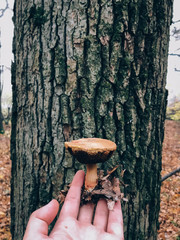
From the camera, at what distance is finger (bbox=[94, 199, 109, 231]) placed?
1443 millimetres

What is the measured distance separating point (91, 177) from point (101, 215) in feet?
1.16

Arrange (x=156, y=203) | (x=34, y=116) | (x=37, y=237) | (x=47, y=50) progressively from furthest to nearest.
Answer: (x=156, y=203) < (x=34, y=116) < (x=47, y=50) < (x=37, y=237)

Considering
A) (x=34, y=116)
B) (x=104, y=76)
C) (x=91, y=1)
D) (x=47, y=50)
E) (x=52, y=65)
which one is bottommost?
(x=34, y=116)

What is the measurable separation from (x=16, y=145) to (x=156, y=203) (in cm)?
170

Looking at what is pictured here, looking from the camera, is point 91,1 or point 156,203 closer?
point 91,1

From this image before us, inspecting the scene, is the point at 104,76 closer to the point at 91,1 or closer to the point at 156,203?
the point at 91,1

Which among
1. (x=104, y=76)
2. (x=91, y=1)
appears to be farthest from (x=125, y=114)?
(x=91, y=1)

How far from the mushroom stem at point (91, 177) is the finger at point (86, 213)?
20 cm

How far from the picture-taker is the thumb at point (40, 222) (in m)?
1.22

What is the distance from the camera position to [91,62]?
1.53 m

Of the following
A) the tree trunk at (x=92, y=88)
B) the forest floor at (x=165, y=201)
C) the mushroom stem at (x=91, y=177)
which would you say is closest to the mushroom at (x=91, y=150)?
the mushroom stem at (x=91, y=177)

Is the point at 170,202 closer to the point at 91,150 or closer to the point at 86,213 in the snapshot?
the point at 86,213

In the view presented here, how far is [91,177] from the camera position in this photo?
1.41 m

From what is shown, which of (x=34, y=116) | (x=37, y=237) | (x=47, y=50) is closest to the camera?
(x=37, y=237)
